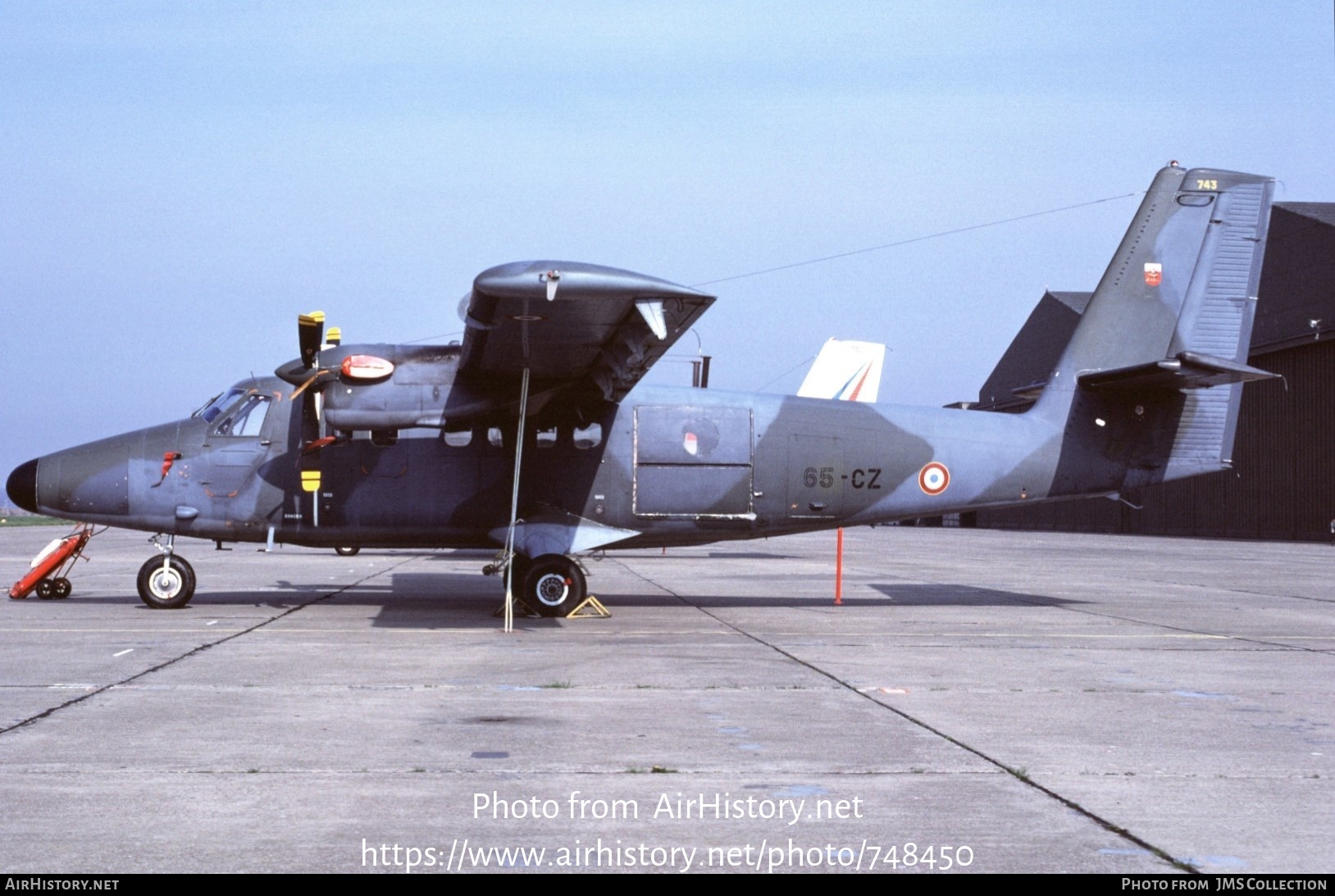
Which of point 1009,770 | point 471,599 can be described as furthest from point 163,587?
point 1009,770

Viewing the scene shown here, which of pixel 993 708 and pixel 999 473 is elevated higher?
pixel 999 473

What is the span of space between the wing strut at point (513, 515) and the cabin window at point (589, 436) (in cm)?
78

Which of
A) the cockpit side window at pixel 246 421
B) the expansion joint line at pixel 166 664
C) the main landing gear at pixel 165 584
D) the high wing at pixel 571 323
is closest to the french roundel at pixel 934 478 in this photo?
the high wing at pixel 571 323

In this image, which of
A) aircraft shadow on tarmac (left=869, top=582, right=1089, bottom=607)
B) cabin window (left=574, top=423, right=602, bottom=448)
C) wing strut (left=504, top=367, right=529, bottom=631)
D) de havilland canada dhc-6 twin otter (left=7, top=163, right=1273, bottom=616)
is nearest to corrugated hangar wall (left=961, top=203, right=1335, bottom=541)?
aircraft shadow on tarmac (left=869, top=582, right=1089, bottom=607)

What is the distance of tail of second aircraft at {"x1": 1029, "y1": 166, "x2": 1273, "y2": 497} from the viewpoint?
17.4 metres

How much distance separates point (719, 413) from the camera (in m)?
16.8

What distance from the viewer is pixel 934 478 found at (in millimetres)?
17078

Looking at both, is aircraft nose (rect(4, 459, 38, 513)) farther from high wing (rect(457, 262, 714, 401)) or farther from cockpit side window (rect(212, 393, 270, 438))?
high wing (rect(457, 262, 714, 401))

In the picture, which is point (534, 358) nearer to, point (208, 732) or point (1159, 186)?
point (208, 732)

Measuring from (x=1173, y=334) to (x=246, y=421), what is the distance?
12.6 meters

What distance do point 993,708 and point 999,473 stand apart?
8.58 m

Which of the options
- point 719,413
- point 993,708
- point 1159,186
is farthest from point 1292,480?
point 993,708

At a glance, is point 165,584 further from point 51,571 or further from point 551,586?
point 551,586

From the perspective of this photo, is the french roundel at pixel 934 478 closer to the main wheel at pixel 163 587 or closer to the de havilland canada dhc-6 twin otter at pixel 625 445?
the de havilland canada dhc-6 twin otter at pixel 625 445
